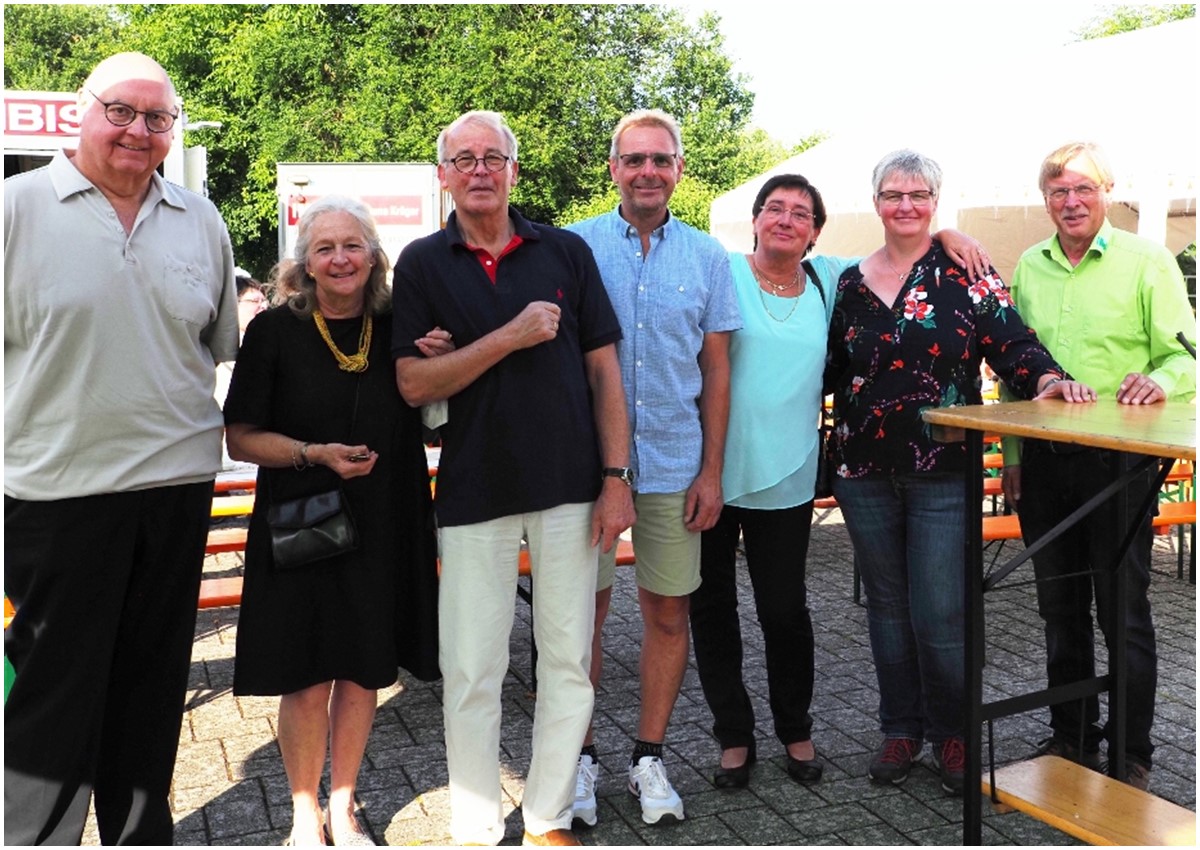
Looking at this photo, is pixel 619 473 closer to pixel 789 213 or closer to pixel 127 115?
pixel 789 213

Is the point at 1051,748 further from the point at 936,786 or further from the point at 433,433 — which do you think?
the point at 433,433

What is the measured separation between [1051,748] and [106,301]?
119 inches

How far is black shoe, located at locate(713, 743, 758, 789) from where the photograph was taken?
11.8ft

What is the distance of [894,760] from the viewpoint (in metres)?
3.64

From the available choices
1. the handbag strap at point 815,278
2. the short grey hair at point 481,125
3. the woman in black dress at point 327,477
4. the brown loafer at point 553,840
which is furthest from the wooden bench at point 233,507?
the handbag strap at point 815,278

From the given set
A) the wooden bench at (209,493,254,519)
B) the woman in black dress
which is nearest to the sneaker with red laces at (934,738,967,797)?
the woman in black dress

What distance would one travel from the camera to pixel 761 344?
11.4ft

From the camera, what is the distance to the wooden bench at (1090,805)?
9.41 ft

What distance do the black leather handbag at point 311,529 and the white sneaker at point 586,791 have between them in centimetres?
93

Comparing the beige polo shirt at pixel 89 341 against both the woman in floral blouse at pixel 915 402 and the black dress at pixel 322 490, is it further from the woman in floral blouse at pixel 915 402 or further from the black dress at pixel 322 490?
the woman in floral blouse at pixel 915 402

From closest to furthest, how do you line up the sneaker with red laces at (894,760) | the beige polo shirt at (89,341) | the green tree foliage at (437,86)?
1. the beige polo shirt at (89,341)
2. the sneaker with red laces at (894,760)
3. the green tree foliage at (437,86)

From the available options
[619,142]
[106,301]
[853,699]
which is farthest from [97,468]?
[853,699]

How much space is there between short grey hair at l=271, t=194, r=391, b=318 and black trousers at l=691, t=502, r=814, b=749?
1.22 meters

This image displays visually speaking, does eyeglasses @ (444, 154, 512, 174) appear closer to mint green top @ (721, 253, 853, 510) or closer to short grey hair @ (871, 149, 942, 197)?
mint green top @ (721, 253, 853, 510)
